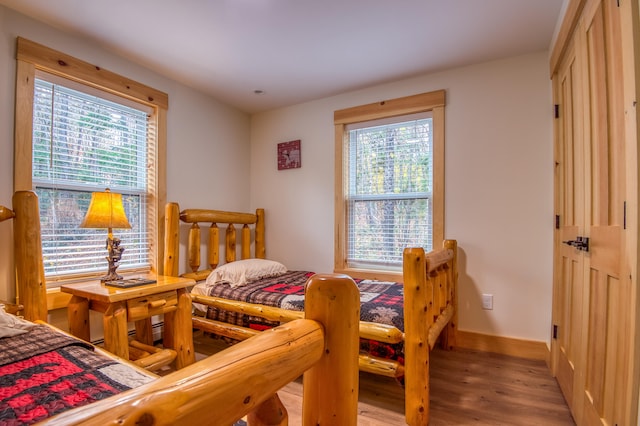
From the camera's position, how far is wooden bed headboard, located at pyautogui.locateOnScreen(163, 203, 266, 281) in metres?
2.66

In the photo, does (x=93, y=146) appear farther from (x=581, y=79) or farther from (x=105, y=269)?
(x=581, y=79)

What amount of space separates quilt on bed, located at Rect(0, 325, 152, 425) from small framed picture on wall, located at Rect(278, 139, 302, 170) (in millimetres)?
2467

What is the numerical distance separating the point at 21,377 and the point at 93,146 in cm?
180

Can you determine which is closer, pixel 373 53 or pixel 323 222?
pixel 373 53

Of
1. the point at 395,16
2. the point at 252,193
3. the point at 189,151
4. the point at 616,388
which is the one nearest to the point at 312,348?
the point at 616,388

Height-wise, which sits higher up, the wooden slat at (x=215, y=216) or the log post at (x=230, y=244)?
the wooden slat at (x=215, y=216)

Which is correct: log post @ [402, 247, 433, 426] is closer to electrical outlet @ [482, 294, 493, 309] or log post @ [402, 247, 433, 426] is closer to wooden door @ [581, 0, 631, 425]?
wooden door @ [581, 0, 631, 425]

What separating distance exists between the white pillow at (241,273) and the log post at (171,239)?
325mm

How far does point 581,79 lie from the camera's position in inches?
64.1

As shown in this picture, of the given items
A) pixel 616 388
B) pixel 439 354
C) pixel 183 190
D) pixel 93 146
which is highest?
pixel 93 146

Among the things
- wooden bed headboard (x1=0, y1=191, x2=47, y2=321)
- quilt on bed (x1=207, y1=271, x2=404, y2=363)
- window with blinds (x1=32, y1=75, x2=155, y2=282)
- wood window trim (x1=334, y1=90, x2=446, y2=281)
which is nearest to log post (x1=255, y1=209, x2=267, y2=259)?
quilt on bed (x1=207, y1=271, x2=404, y2=363)

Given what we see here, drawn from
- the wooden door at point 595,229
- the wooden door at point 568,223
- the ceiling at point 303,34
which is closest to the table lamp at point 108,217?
the ceiling at point 303,34

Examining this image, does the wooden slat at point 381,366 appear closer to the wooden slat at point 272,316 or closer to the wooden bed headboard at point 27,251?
the wooden slat at point 272,316

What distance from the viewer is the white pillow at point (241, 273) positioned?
2652 mm
